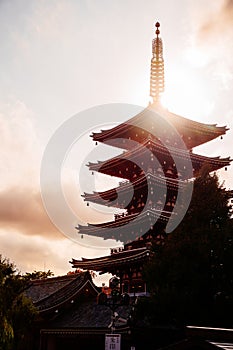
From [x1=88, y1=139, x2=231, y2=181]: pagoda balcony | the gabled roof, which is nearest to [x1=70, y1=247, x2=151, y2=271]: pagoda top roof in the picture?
the gabled roof

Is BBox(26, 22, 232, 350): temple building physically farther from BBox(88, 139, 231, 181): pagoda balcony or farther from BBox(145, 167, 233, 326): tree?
BBox(145, 167, 233, 326): tree

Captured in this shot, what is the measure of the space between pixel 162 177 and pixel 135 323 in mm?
11247

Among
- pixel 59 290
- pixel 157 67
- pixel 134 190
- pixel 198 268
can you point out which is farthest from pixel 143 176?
pixel 157 67

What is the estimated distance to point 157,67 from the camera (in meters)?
40.3

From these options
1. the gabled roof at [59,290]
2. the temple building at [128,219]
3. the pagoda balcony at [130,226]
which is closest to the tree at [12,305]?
the temple building at [128,219]

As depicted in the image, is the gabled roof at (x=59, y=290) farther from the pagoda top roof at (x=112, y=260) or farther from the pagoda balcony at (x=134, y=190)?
the pagoda balcony at (x=134, y=190)

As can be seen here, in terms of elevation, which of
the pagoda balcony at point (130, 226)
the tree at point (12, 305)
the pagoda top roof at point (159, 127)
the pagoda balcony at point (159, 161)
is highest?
the pagoda top roof at point (159, 127)

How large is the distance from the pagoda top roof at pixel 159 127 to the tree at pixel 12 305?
1609 cm

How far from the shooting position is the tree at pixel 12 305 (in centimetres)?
1824

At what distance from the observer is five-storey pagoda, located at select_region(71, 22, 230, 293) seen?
28.7 meters

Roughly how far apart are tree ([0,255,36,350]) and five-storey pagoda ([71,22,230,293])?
8.39 metres

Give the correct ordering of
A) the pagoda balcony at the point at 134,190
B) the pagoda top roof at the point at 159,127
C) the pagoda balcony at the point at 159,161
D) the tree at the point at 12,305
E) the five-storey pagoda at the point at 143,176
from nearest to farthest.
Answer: the tree at the point at 12,305, the five-storey pagoda at the point at 143,176, the pagoda balcony at the point at 134,190, the pagoda balcony at the point at 159,161, the pagoda top roof at the point at 159,127

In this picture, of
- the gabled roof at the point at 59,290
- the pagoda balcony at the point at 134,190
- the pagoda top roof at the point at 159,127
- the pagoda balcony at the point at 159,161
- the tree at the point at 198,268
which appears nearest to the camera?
the tree at the point at 198,268

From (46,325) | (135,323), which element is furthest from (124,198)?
(135,323)
